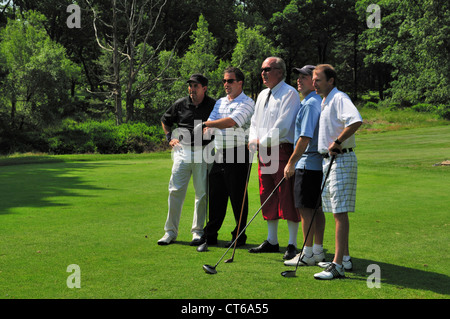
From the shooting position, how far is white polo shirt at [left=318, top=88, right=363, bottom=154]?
4.61 m

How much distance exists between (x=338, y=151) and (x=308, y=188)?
1.94ft

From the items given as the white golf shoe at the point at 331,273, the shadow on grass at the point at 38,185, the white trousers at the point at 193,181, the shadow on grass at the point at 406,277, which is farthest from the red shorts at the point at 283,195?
the shadow on grass at the point at 38,185

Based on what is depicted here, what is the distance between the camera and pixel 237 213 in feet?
20.1

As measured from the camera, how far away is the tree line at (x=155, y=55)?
94.1 ft

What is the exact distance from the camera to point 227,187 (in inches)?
243

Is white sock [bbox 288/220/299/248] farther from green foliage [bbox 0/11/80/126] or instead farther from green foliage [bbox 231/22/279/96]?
green foliage [bbox 231/22/279/96]

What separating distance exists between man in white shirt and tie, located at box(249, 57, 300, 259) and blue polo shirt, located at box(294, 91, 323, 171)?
1.10ft

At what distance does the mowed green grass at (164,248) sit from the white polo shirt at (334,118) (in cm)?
121

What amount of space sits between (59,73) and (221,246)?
29.1m

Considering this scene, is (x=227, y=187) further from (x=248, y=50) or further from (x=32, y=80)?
(x=248, y=50)

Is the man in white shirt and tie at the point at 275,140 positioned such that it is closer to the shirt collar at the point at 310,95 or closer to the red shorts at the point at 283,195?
the red shorts at the point at 283,195

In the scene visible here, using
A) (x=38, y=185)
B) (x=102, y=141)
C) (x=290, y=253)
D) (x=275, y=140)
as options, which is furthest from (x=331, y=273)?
(x=102, y=141)

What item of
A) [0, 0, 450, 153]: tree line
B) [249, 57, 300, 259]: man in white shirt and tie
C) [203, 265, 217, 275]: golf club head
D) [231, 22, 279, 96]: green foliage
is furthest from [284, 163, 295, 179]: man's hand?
[231, 22, 279, 96]: green foliage

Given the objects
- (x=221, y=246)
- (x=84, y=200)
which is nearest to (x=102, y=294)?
(x=221, y=246)
